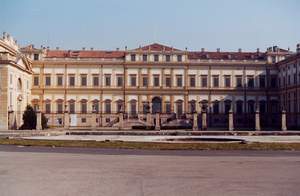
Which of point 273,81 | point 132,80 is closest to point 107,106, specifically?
point 132,80

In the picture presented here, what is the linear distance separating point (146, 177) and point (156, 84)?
58.7 m

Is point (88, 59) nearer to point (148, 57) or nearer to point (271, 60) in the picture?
point (148, 57)

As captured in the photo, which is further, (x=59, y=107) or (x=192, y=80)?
(x=192, y=80)

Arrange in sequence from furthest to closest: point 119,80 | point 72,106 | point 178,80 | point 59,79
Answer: point 178,80
point 119,80
point 59,79
point 72,106

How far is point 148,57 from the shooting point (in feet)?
226

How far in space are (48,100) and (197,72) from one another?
2260 cm

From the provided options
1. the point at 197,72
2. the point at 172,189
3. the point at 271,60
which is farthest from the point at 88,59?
the point at 172,189

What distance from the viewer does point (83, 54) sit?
71.1m

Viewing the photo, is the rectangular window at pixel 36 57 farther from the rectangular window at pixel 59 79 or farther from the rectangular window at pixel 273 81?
the rectangular window at pixel 273 81

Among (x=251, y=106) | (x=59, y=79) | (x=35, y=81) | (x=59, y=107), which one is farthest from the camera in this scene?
(x=251, y=106)

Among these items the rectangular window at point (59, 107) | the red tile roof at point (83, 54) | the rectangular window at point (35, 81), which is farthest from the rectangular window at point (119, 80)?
the rectangular window at point (35, 81)

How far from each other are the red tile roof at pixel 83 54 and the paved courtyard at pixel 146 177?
2204 inches

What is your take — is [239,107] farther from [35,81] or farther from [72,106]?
[35,81]

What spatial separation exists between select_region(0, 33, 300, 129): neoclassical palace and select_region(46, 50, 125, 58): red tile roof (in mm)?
153
